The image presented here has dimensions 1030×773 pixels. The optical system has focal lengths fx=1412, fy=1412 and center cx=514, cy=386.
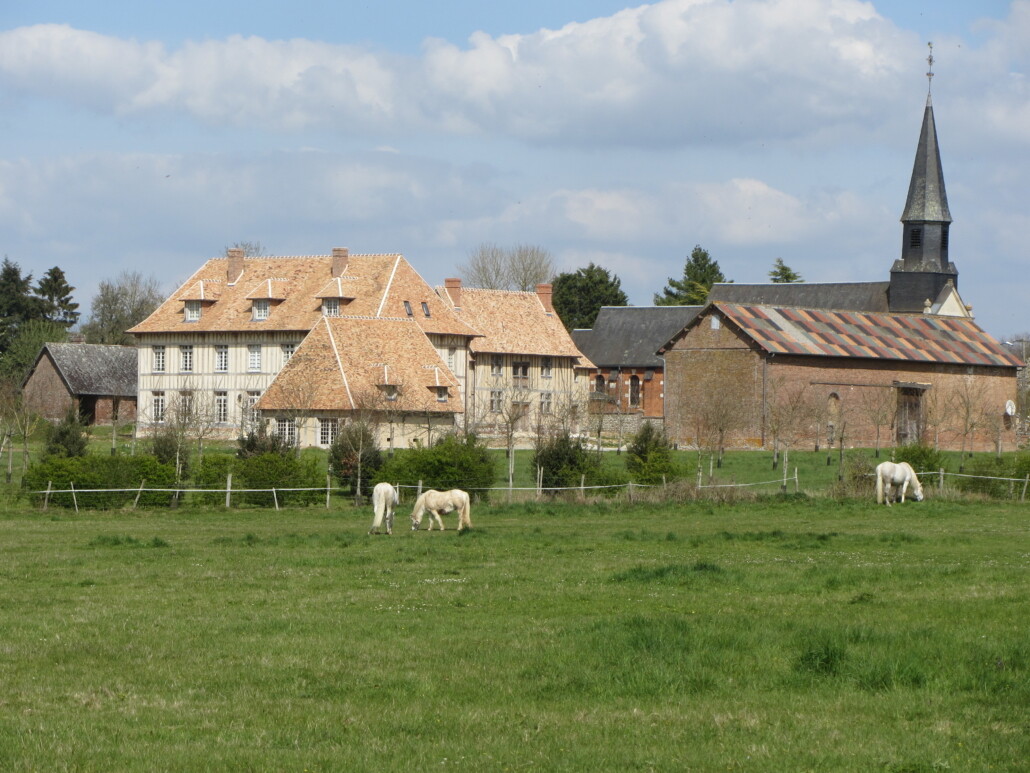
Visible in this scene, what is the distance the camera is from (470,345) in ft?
252

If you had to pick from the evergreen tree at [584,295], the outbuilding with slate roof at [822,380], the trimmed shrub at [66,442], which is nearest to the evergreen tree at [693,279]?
the evergreen tree at [584,295]

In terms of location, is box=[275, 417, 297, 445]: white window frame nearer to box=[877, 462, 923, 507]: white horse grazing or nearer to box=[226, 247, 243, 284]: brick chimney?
box=[226, 247, 243, 284]: brick chimney

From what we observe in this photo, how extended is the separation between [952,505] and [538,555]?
56.1 feet

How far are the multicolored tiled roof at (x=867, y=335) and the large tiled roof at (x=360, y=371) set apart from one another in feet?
48.2

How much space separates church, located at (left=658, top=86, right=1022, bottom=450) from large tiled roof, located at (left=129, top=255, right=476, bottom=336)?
506 inches

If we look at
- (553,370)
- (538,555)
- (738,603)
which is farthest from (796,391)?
(738,603)

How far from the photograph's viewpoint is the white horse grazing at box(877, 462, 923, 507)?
116 feet

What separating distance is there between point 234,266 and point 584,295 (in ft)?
144

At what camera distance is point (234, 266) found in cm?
7525

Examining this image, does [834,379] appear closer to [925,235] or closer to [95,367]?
[925,235]

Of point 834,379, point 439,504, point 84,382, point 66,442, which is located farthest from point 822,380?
point 439,504

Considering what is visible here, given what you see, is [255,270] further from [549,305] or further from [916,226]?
[916,226]

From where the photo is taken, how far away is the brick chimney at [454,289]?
79.8 metres

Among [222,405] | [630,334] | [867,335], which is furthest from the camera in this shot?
[630,334]
